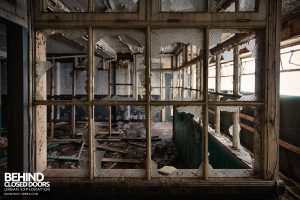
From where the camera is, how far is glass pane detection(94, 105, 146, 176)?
15.6ft

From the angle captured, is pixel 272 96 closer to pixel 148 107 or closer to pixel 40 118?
pixel 148 107

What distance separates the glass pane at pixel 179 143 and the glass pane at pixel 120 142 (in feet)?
1.29

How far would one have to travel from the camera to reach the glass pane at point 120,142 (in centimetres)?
476

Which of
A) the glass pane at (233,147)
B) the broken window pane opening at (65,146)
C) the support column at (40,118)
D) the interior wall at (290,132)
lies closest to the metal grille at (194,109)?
the glass pane at (233,147)

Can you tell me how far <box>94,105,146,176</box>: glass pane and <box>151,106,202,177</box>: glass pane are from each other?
0.39 m

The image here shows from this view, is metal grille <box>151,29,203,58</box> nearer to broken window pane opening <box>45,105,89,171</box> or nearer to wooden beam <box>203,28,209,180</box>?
wooden beam <box>203,28,209,180</box>

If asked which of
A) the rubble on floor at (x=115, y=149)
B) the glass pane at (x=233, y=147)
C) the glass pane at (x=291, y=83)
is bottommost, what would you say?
the rubble on floor at (x=115, y=149)

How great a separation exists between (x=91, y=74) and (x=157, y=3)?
910 millimetres

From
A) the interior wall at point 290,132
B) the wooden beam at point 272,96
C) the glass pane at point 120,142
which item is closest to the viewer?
the wooden beam at point 272,96

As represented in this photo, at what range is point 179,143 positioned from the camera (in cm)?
805

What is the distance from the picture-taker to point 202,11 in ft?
7.27

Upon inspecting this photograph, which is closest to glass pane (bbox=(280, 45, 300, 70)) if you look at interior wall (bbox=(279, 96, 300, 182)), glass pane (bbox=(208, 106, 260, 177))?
interior wall (bbox=(279, 96, 300, 182))

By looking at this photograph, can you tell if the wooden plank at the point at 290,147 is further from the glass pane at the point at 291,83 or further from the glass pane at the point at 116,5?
the glass pane at the point at 116,5

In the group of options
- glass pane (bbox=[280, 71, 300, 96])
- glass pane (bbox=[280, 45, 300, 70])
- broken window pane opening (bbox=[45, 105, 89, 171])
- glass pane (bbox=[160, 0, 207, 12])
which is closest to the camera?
glass pane (bbox=[160, 0, 207, 12])
